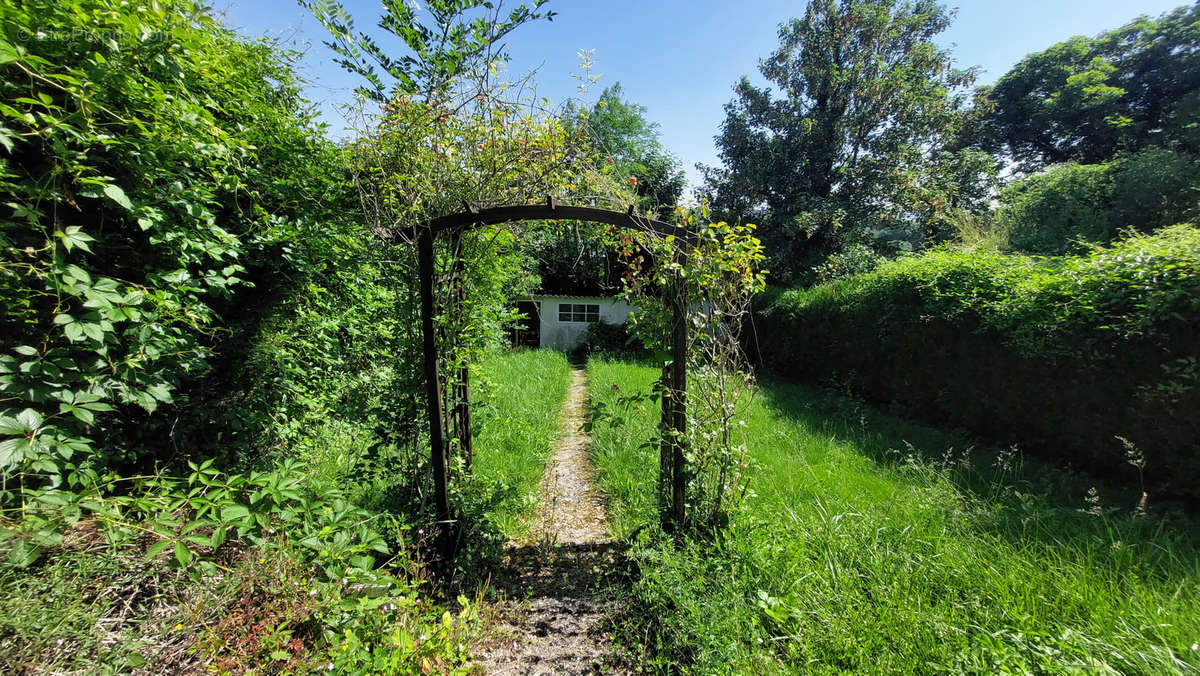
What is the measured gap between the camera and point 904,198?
1225cm

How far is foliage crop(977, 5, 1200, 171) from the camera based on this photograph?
14164mm

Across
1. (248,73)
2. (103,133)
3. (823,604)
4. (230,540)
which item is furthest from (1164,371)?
(248,73)

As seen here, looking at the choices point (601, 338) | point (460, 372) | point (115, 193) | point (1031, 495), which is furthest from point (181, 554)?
point (601, 338)

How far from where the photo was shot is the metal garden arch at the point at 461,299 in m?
2.58

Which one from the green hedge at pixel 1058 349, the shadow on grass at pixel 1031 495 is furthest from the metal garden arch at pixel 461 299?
the green hedge at pixel 1058 349

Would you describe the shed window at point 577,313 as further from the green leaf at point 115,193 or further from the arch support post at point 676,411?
the green leaf at point 115,193

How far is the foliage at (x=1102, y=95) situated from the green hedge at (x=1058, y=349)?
40.8ft

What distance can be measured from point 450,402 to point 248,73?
252 centimetres

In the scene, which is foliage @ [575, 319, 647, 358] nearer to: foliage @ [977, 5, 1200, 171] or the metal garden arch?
the metal garden arch

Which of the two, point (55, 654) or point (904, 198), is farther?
point (904, 198)

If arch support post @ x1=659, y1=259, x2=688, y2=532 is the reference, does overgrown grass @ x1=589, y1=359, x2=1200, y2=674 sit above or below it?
below

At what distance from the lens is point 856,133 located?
1302 cm

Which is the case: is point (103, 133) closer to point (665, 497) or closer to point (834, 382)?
point (665, 497)

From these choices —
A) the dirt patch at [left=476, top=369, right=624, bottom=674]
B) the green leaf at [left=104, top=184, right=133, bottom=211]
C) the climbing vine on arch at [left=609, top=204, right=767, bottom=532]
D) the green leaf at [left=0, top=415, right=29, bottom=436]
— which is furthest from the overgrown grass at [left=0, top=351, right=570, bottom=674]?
the climbing vine on arch at [left=609, top=204, right=767, bottom=532]
